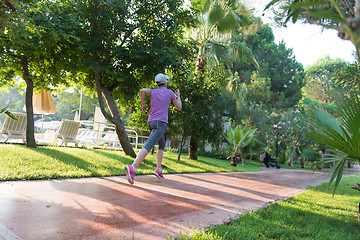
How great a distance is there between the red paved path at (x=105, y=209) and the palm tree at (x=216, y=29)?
8.52m

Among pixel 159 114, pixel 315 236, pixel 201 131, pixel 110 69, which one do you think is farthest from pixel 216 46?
pixel 315 236

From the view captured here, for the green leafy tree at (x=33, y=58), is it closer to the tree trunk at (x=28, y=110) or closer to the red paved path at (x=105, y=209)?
the tree trunk at (x=28, y=110)

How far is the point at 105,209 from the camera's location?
11.0ft

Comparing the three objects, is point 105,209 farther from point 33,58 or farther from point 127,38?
point 33,58

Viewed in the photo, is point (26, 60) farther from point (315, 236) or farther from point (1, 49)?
point (315, 236)

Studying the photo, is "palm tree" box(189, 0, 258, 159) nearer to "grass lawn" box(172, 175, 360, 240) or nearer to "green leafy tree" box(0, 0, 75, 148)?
"green leafy tree" box(0, 0, 75, 148)

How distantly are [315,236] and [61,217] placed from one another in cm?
288

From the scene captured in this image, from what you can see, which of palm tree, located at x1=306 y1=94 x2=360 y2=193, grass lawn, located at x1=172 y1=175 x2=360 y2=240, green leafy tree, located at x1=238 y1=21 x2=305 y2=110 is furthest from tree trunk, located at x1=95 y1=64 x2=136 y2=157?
green leafy tree, located at x1=238 y1=21 x2=305 y2=110

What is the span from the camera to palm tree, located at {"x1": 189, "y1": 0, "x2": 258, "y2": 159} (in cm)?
1318

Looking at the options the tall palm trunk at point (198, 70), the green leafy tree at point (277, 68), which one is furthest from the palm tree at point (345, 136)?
the green leafy tree at point (277, 68)

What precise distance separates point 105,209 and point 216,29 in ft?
40.3

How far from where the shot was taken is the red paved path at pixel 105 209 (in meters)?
2.58

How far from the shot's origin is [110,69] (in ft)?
29.9

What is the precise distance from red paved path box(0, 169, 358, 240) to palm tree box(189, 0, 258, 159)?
8.52 m
